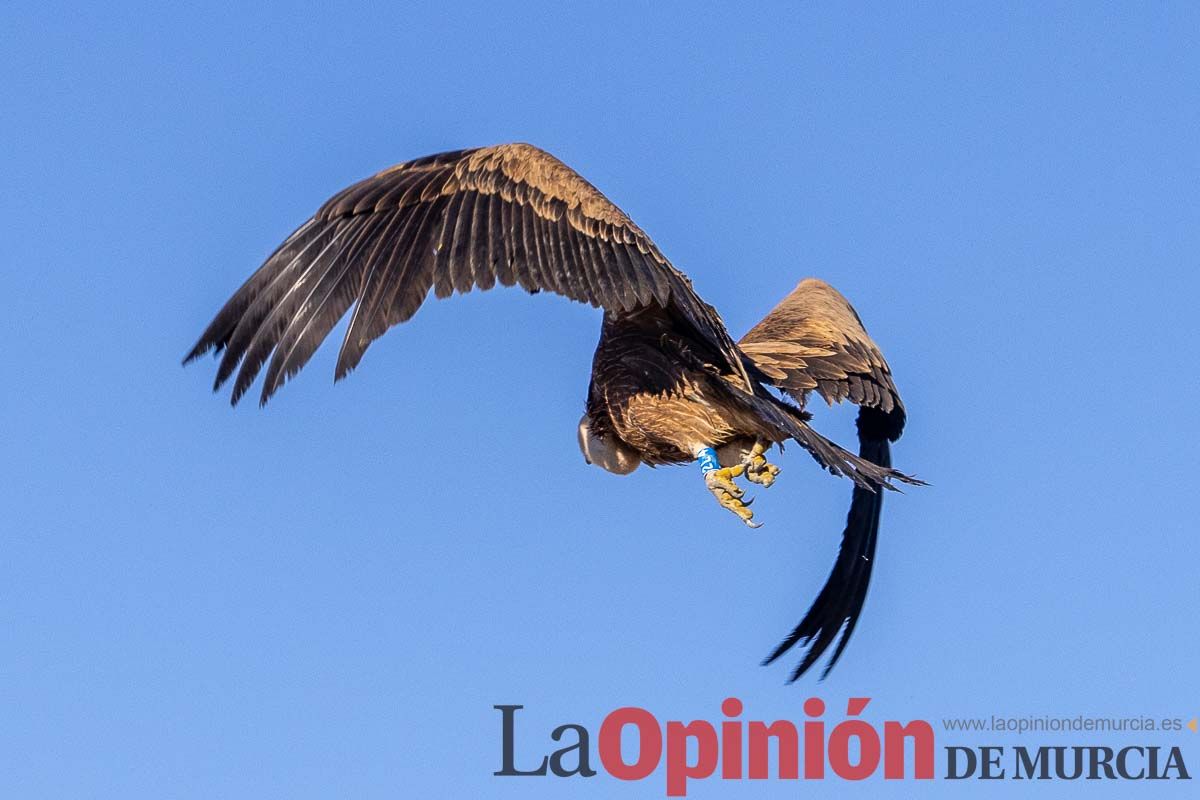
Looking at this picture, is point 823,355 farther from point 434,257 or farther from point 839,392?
point 434,257

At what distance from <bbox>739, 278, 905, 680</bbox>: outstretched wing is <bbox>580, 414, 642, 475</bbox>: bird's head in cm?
84

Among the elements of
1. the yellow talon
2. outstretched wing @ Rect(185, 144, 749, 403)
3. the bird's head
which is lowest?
the yellow talon

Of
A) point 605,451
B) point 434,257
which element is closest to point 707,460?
point 605,451

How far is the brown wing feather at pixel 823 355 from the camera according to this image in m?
11.9

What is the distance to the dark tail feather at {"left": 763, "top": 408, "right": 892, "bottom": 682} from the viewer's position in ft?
40.8

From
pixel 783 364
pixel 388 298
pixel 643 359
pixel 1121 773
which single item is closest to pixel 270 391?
pixel 388 298

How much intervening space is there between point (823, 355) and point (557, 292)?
7.64 ft

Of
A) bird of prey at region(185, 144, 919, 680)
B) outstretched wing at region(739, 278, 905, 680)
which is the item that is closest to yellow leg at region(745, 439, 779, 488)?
bird of prey at region(185, 144, 919, 680)

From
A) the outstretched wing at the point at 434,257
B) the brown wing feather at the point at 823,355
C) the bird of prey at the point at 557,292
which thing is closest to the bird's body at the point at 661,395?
the bird of prey at the point at 557,292

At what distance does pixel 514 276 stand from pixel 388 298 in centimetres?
59

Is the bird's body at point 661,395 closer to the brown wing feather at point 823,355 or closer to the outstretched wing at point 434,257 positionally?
the brown wing feather at point 823,355

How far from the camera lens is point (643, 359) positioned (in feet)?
38.4

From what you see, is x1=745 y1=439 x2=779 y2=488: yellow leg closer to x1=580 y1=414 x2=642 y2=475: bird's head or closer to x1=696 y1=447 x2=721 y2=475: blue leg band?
x1=696 y1=447 x2=721 y2=475: blue leg band

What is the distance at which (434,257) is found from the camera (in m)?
10.5
